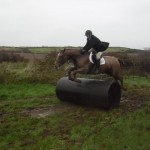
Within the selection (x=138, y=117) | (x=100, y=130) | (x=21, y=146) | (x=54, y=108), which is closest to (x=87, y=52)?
(x=54, y=108)

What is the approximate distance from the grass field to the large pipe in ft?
0.97

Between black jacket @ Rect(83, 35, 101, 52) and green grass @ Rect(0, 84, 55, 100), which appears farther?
green grass @ Rect(0, 84, 55, 100)

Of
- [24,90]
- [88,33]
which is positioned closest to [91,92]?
[88,33]

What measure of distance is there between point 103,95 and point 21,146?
4805mm

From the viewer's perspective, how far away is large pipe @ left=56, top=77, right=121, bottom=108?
13.1 meters

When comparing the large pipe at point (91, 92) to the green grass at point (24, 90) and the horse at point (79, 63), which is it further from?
the green grass at point (24, 90)

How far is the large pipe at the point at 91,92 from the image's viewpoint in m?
13.1

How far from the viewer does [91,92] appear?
13.5 m

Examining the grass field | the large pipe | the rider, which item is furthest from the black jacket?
the grass field

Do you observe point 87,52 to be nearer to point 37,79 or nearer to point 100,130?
point 100,130

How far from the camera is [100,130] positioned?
1006cm

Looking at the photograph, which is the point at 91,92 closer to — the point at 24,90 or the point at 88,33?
the point at 88,33

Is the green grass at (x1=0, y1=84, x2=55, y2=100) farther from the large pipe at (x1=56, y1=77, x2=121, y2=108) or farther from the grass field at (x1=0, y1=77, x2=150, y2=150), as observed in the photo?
the large pipe at (x1=56, y1=77, x2=121, y2=108)

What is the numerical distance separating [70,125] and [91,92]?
287 centimetres
